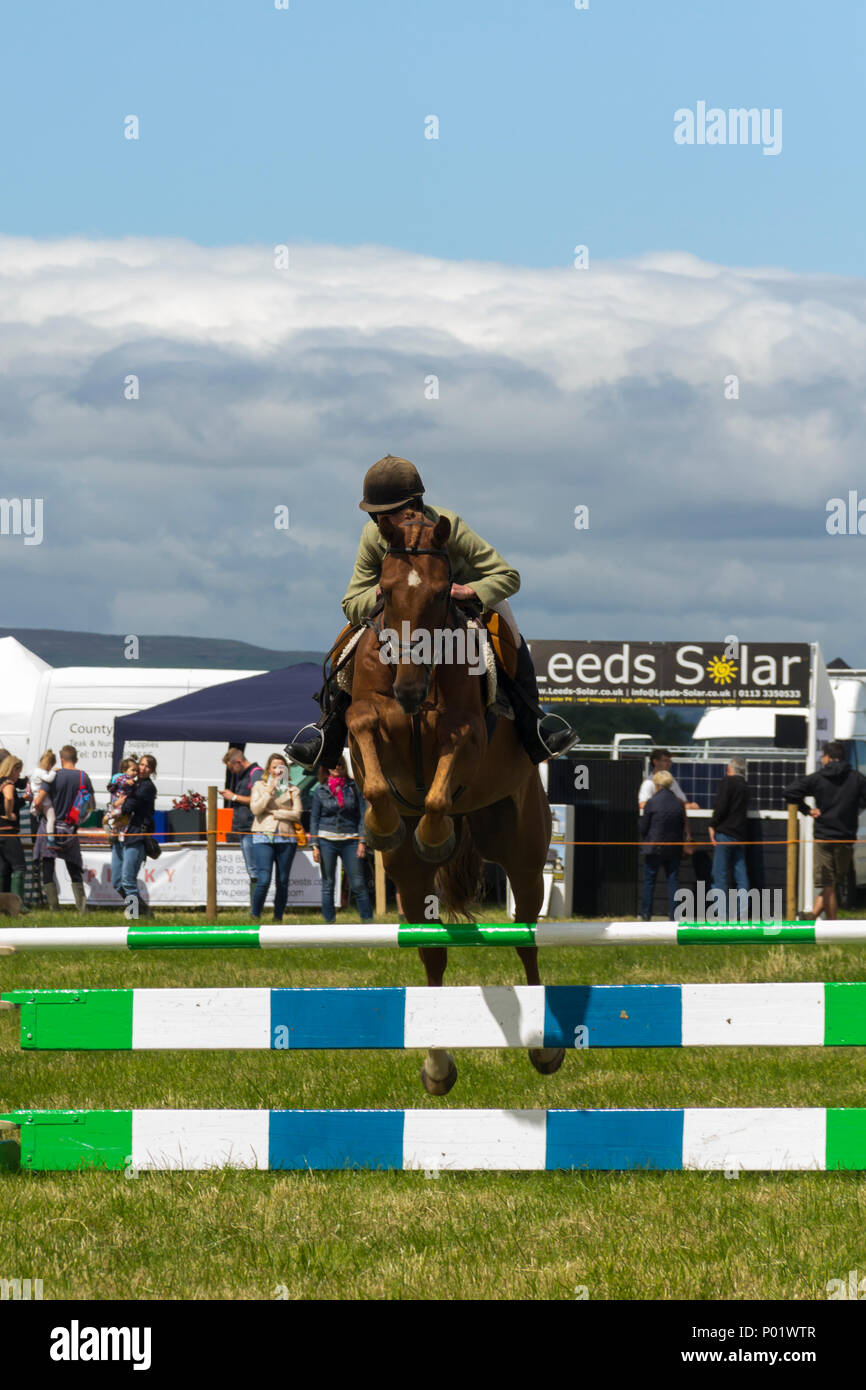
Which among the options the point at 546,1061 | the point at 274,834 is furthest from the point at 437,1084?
the point at 274,834

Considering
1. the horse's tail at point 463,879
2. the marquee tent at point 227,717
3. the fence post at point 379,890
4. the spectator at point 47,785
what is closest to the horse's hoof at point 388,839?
the horse's tail at point 463,879

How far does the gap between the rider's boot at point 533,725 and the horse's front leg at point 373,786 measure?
856mm

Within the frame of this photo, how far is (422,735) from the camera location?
20.2ft

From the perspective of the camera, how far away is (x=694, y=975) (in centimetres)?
1143

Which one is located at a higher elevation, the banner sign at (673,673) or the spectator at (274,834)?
the banner sign at (673,673)

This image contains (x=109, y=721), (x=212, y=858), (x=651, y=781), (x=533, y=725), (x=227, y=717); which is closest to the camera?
(x=533, y=725)

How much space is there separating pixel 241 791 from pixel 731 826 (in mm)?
5656

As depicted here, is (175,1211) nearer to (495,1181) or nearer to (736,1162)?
(495,1181)

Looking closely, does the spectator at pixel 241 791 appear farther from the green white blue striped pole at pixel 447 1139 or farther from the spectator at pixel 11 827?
the green white blue striped pole at pixel 447 1139

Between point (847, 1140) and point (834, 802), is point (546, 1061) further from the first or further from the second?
point (834, 802)

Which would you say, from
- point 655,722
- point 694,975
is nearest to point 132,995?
point 694,975

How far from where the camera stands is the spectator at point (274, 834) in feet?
54.9

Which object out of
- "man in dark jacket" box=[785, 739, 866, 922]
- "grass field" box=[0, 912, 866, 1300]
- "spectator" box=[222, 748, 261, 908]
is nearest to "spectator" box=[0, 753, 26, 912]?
"spectator" box=[222, 748, 261, 908]
